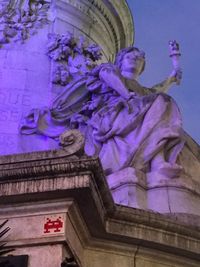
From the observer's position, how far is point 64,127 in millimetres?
9406

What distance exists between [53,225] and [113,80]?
168 inches

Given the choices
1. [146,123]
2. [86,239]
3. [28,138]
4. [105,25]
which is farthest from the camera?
[105,25]

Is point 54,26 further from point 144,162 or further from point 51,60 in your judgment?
point 144,162

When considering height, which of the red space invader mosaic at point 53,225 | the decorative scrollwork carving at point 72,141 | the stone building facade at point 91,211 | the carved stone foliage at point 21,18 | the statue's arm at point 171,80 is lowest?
the red space invader mosaic at point 53,225

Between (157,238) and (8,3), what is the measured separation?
6788mm

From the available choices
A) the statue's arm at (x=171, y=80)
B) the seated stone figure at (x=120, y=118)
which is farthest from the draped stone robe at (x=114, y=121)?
the statue's arm at (x=171, y=80)

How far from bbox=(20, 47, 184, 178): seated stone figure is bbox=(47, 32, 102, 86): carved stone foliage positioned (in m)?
0.62

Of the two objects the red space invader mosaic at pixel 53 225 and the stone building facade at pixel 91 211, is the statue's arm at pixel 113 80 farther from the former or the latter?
the red space invader mosaic at pixel 53 225

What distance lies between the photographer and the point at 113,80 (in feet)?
30.1

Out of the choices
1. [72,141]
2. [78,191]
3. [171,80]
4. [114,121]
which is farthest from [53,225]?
[171,80]

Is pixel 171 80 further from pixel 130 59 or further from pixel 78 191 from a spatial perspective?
pixel 78 191

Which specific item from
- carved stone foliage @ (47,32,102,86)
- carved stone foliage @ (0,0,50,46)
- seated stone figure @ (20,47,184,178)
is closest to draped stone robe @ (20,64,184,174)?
seated stone figure @ (20,47,184,178)

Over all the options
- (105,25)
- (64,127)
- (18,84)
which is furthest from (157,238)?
(105,25)

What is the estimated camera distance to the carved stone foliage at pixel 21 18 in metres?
11.0
